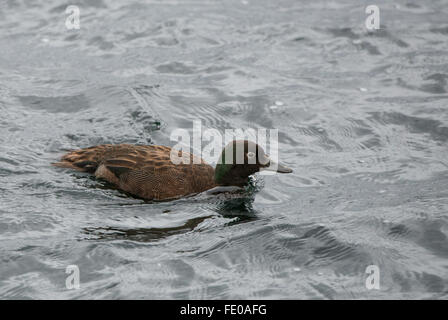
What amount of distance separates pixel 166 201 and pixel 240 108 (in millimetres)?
3551

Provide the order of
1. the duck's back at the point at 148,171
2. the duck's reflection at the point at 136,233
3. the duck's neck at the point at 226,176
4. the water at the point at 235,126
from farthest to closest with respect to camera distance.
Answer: the duck's neck at the point at 226,176
the duck's back at the point at 148,171
the duck's reflection at the point at 136,233
the water at the point at 235,126

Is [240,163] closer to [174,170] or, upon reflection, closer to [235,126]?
[174,170]

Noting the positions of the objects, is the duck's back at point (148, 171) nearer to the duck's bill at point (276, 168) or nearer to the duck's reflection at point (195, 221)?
the duck's reflection at point (195, 221)

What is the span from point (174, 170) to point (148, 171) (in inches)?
13.6

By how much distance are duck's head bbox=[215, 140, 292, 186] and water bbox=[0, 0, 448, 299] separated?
14.0 inches

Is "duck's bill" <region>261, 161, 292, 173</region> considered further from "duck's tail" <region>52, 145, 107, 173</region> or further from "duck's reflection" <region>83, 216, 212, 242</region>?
"duck's tail" <region>52, 145, 107, 173</region>

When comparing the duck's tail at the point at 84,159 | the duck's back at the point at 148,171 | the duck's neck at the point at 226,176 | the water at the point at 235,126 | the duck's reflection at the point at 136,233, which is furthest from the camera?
the duck's tail at the point at 84,159

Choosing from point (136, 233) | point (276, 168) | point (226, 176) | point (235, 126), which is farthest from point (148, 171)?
point (235, 126)

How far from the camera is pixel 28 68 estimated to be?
1442 centimetres

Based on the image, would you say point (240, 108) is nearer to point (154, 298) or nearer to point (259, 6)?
point (259, 6)

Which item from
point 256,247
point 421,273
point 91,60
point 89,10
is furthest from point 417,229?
point 89,10

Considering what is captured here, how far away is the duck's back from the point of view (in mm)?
9914

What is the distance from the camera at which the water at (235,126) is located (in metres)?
7.95

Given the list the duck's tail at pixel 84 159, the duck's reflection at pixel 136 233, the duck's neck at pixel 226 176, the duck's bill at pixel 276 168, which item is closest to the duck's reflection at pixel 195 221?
the duck's reflection at pixel 136 233
